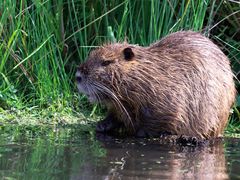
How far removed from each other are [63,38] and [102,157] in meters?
1.66

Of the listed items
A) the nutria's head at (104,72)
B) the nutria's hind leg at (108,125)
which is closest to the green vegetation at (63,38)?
the nutria's hind leg at (108,125)

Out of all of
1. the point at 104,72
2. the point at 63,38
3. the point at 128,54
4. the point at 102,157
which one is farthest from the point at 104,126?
the point at 63,38

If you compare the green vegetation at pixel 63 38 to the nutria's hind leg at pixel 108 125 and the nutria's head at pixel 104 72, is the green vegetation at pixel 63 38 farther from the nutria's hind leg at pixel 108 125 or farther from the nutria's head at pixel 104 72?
the nutria's head at pixel 104 72

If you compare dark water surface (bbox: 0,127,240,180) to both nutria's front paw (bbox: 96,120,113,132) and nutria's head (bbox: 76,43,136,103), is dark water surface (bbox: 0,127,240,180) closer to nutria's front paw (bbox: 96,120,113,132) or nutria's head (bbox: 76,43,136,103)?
nutria's front paw (bbox: 96,120,113,132)

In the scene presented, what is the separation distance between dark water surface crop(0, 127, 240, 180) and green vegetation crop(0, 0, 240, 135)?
44 cm

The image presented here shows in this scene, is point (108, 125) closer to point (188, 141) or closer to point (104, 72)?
point (104, 72)

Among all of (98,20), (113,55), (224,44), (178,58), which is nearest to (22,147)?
(113,55)

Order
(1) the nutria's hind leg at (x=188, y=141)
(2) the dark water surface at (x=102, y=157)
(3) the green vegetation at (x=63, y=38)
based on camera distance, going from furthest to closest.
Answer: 1. (3) the green vegetation at (x=63, y=38)
2. (1) the nutria's hind leg at (x=188, y=141)
3. (2) the dark water surface at (x=102, y=157)

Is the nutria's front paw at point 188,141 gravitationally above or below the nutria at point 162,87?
below

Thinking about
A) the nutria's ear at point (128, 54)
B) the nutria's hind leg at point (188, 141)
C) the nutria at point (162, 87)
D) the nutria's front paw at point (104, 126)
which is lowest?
the nutria's hind leg at point (188, 141)

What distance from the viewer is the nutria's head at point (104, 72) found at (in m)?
4.21

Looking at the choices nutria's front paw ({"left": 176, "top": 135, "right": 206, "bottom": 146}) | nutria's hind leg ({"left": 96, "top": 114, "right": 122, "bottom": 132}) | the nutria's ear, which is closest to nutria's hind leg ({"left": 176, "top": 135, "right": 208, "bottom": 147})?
nutria's front paw ({"left": 176, "top": 135, "right": 206, "bottom": 146})

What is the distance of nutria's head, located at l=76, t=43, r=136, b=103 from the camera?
13.8 feet

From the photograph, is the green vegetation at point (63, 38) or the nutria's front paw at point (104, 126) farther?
the green vegetation at point (63, 38)
